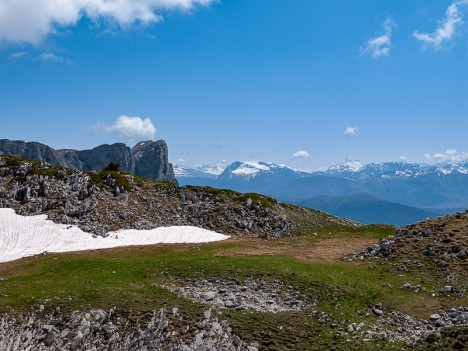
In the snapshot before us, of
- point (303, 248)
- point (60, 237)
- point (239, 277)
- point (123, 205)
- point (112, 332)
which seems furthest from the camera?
point (123, 205)

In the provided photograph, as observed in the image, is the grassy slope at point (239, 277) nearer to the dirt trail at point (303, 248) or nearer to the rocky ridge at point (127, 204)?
the dirt trail at point (303, 248)

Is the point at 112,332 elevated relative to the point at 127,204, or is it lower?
lower

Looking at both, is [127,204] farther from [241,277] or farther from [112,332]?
[112,332]

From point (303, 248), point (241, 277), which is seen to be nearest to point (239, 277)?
point (241, 277)

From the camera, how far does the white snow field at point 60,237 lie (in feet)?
181

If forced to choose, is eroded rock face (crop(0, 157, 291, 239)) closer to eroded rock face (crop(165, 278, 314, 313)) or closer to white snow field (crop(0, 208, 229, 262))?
white snow field (crop(0, 208, 229, 262))

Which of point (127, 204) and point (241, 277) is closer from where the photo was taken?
point (241, 277)

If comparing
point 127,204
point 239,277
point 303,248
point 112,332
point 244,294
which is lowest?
point 112,332

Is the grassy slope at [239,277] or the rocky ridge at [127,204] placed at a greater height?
the rocky ridge at [127,204]

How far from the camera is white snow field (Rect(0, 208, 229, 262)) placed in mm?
55125

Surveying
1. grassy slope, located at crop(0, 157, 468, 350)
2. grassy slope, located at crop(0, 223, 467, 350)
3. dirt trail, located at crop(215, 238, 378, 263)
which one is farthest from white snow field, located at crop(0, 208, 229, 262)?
dirt trail, located at crop(215, 238, 378, 263)

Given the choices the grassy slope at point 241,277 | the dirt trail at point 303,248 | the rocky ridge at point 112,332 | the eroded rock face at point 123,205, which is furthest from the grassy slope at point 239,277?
the eroded rock face at point 123,205

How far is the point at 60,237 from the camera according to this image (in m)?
59.2

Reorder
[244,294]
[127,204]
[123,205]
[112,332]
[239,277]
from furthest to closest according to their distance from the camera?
[127,204] < [123,205] < [239,277] < [244,294] < [112,332]
